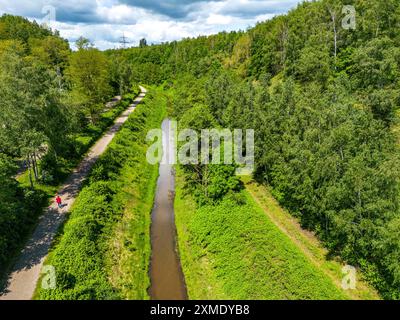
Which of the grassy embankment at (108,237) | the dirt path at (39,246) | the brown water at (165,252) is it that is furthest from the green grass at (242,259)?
the dirt path at (39,246)

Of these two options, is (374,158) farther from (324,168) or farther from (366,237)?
(366,237)

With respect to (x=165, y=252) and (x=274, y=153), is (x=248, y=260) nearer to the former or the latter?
(x=165, y=252)

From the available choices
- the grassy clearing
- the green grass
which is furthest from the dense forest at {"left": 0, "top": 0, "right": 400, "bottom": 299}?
the grassy clearing

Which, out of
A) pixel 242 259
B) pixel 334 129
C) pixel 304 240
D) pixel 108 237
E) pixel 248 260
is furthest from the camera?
pixel 108 237

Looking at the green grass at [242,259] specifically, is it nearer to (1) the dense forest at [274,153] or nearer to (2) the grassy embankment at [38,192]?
(1) the dense forest at [274,153]

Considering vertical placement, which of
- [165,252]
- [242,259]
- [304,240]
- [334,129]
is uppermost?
[334,129]

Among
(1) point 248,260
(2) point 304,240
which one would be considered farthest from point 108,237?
(2) point 304,240

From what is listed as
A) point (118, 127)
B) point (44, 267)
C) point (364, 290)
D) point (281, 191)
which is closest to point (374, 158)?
point (364, 290)

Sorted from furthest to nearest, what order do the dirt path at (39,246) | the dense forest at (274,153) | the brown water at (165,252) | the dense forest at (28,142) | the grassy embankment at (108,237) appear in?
the dense forest at (28,142) < the brown water at (165,252) < the grassy embankment at (108,237) < the dense forest at (274,153) < the dirt path at (39,246)
